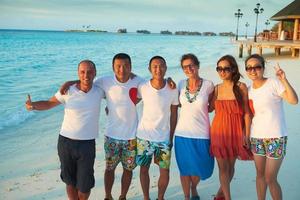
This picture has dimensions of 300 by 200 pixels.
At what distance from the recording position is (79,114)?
13.0 feet

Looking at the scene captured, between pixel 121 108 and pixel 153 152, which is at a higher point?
pixel 121 108

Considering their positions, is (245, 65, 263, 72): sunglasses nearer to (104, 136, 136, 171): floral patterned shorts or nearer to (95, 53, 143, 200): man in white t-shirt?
(95, 53, 143, 200): man in white t-shirt

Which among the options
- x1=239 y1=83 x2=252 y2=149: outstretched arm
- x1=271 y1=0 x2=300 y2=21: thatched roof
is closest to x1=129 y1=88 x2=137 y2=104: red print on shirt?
x1=239 y1=83 x2=252 y2=149: outstretched arm

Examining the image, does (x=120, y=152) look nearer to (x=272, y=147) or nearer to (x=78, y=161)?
(x=78, y=161)

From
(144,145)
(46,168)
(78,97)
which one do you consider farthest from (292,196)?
(46,168)

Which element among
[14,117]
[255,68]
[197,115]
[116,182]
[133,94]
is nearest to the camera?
[255,68]

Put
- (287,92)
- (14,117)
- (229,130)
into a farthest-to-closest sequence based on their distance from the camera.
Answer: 1. (14,117)
2. (229,130)
3. (287,92)

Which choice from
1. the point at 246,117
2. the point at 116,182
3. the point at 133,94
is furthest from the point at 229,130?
the point at 116,182

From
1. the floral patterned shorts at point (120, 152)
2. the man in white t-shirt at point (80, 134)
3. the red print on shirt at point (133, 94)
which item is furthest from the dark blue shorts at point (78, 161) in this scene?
the red print on shirt at point (133, 94)

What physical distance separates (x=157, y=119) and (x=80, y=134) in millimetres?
925

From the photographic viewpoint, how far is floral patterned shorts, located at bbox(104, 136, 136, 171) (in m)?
4.25

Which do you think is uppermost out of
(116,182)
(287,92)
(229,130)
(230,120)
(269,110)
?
(287,92)

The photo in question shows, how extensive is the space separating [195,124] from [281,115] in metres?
0.97

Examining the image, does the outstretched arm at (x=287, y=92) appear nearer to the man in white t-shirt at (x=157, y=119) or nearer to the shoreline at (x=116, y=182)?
the man in white t-shirt at (x=157, y=119)
